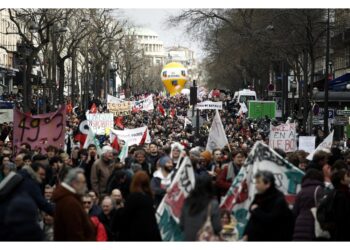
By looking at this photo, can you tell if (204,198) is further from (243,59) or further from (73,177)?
(243,59)

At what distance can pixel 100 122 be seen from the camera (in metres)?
33.4

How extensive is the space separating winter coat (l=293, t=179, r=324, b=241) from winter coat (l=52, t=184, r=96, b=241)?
2470 millimetres

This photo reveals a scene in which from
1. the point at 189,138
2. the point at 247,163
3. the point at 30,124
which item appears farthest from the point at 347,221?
the point at 189,138

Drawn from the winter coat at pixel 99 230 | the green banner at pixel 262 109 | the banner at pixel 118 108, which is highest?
the winter coat at pixel 99 230

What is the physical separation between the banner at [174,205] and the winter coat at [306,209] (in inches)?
44.6

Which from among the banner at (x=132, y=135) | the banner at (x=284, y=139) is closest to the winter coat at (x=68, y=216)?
the banner at (x=132, y=135)

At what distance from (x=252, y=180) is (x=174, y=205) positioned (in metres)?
0.91

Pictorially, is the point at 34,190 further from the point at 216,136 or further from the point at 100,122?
the point at 100,122

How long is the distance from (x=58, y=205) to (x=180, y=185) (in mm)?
1913

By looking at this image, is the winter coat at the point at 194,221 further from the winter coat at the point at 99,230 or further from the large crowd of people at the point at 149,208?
the winter coat at the point at 99,230

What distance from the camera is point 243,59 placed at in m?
70.9

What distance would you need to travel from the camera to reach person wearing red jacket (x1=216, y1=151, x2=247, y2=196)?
1434 cm

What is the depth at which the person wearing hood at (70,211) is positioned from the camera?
1004 centimetres

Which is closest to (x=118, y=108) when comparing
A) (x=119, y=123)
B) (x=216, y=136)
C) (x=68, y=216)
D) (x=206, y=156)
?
(x=119, y=123)
